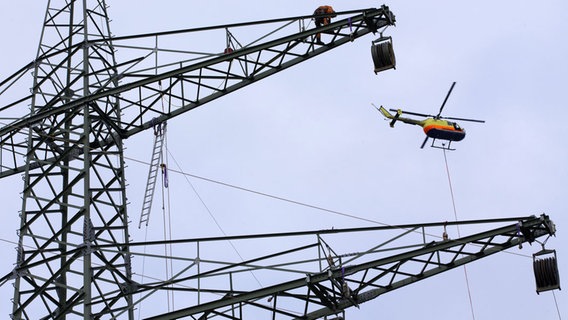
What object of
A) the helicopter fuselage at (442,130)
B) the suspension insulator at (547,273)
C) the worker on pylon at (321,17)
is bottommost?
the suspension insulator at (547,273)

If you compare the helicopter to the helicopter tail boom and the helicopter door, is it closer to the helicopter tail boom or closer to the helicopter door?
the helicopter tail boom

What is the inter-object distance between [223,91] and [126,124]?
132 inches

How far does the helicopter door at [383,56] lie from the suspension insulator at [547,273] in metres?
7.15

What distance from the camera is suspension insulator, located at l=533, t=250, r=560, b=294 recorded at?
3288 cm

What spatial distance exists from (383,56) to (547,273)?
785 cm

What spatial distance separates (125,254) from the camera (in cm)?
3488

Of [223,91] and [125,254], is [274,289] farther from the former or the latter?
[223,91]

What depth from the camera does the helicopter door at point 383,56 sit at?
35.6m

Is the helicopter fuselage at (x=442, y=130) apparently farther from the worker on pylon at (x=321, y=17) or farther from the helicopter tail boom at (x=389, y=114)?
the worker on pylon at (x=321, y=17)

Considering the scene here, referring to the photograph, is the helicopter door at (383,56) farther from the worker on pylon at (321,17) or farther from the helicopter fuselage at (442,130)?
the helicopter fuselage at (442,130)

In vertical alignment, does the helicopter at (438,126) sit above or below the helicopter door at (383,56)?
above

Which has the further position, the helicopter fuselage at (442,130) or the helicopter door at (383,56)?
the helicopter fuselage at (442,130)

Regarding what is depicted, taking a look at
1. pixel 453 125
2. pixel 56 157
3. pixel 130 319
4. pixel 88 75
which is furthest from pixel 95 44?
pixel 453 125

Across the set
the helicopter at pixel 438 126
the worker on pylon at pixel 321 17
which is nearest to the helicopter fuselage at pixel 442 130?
the helicopter at pixel 438 126
